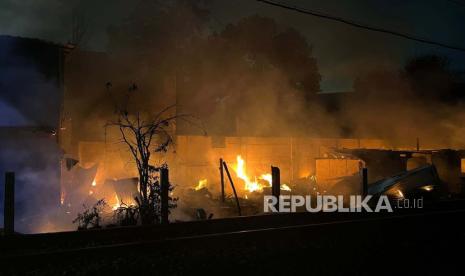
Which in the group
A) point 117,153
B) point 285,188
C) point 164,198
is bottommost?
point 285,188

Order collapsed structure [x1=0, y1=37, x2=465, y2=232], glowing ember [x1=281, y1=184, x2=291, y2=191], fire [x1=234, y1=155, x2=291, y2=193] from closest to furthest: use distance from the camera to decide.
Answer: collapsed structure [x1=0, y1=37, x2=465, y2=232] < glowing ember [x1=281, y1=184, x2=291, y2=191] < fire [x1=234, y1=155, x2=291, y2=193]

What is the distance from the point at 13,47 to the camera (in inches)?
587

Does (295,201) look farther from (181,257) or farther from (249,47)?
(249,47)

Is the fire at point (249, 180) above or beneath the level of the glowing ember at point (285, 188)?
above

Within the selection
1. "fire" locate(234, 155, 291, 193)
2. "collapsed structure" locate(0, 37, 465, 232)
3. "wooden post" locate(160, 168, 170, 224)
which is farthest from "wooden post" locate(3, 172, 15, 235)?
"fire" locate(234, 155, 291, 193)

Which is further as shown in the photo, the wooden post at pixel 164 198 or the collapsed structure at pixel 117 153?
the collapsed structure at pixel 117 153

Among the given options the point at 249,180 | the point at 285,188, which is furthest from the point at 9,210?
the point at 249,180

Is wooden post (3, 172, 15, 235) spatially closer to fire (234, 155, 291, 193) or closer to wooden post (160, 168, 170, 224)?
wooden post (160, 168, 170, 224)

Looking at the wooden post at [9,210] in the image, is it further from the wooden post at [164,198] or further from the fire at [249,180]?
the fire at [249,180]

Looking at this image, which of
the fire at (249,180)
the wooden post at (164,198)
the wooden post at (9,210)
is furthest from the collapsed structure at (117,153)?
the wooden post at (9,210)

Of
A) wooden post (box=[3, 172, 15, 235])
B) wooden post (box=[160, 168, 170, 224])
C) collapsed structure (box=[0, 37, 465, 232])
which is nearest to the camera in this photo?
wooden post (box=[3, 172, 15, 235])

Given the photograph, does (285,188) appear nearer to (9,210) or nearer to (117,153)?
(117,153)

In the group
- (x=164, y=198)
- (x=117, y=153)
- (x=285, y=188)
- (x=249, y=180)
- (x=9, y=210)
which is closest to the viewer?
(x=9, y=210)

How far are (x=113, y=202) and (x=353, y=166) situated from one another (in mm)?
12005
